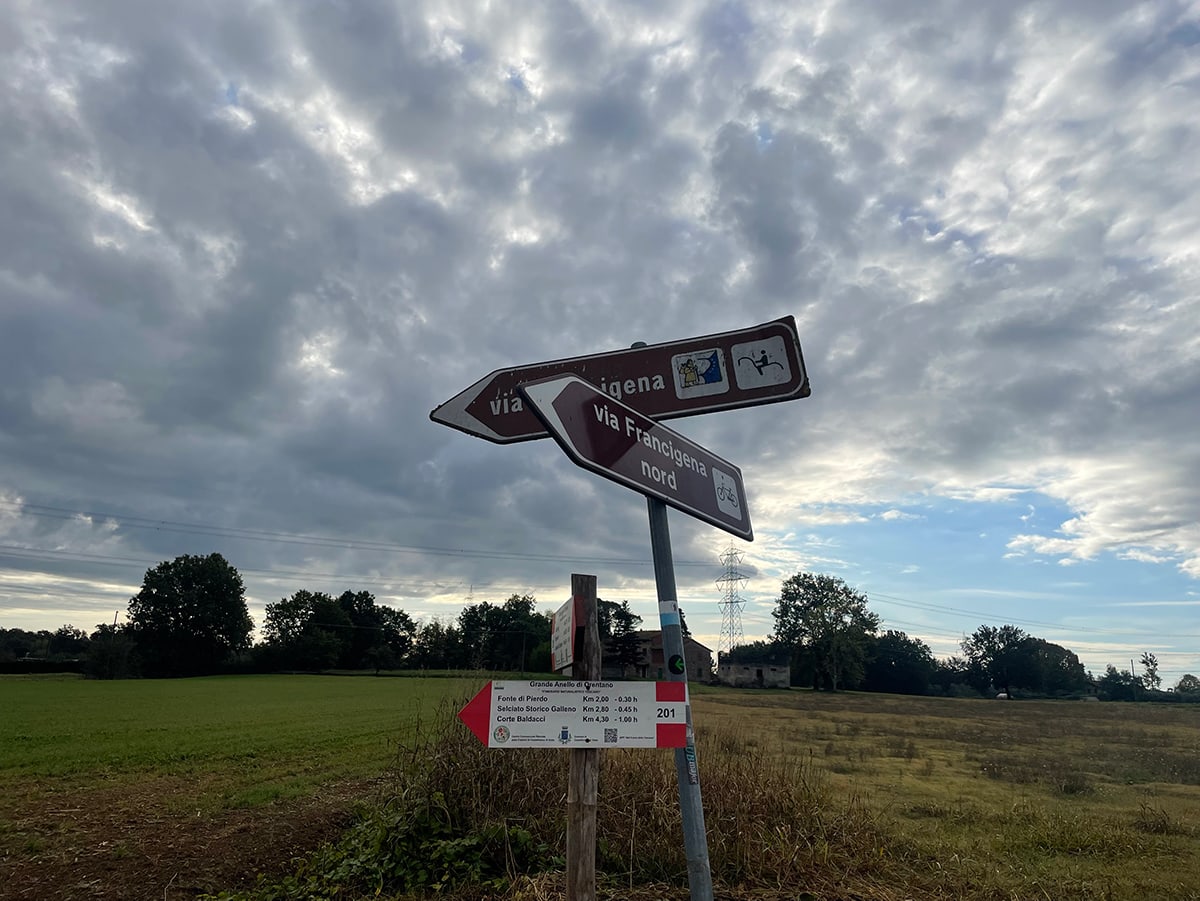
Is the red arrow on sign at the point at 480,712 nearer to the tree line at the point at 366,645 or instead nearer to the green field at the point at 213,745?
the green field at the point at 213,745

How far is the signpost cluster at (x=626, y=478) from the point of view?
2371 mm

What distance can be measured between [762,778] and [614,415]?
4611mm

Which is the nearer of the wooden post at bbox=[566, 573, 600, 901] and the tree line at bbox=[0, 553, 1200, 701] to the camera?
the wooden post at bbox=[566, 573, 600, 901]

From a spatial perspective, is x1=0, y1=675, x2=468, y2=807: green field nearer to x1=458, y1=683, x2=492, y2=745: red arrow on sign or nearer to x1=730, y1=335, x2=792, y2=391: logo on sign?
x1=458, y1=683, x2=492, y2=745: red arrow on sign


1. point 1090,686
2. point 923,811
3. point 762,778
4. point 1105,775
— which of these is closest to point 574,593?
point 762,778

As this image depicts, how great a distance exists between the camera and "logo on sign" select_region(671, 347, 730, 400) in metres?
2.94

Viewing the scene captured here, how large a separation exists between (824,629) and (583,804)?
8959 centimetres

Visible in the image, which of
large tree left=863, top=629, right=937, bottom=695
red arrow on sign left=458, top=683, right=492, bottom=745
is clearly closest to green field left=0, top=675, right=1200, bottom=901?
red arrow on sign left=458, top=683, right=492, bottom=745

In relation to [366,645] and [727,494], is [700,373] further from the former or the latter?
[366,645]

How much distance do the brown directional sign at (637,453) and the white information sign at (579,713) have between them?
685 millimetres

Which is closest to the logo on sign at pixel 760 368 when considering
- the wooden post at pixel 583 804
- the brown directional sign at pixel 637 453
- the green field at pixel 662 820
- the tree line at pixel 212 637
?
the brown directional sign at pixel 637 453

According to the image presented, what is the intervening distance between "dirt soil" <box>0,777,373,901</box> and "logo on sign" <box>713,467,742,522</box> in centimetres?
479

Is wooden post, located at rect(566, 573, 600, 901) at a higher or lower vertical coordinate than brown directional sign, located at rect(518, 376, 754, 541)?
lower

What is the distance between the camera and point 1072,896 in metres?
4.90
